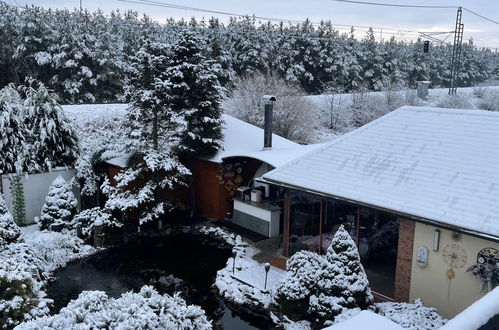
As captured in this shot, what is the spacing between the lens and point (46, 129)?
1917 centimetres

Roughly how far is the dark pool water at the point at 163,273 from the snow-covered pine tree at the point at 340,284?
2.19 metres

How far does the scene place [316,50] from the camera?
47.8m

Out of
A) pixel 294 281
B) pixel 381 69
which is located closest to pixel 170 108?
pixel 294 281

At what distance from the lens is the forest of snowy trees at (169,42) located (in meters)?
37.0

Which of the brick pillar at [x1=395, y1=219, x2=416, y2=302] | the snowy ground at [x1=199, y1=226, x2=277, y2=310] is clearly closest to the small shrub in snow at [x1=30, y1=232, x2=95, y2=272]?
the snowy ground at [x1=199, y1=226, x2=277, y2=310]

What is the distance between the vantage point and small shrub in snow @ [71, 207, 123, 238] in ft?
55.7

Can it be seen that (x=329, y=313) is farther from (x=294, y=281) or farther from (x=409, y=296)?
(x=409, y=296)

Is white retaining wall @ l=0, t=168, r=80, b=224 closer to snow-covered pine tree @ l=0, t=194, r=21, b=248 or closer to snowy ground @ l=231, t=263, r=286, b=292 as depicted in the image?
snow-covered pine tree @ l=0, t=194, r=21, b=248

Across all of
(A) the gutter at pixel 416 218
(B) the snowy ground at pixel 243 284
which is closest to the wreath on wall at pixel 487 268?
(A) the gutter at pixel 416 218

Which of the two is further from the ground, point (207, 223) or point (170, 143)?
point (170, 143)

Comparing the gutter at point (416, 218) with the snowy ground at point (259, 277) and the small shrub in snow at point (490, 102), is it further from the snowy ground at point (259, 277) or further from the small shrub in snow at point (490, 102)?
the small shrub in snow at point (490, 102)

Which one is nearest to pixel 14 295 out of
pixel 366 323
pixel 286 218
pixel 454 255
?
pixel 286 218

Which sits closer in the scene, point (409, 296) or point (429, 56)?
point (409, 296)

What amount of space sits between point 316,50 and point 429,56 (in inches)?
1229
